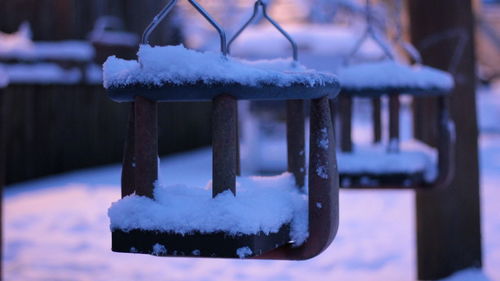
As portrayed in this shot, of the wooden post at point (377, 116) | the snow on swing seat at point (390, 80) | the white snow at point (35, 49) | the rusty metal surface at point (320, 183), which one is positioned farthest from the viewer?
the white snow at point (35, 49)

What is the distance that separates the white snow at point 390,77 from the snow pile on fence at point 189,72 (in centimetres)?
102

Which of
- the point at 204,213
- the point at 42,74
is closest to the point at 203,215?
the point at 204,213

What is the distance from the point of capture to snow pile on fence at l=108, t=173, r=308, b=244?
4.26 feet

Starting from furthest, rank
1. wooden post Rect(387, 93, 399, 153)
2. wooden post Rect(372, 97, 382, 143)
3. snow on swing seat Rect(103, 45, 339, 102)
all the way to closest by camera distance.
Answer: wooden post Rect(372, 97, 382, 143)
wooden post Rect(387, 93, 399, 153)
snow on swing seat Rect(103, 45, 339, 102)

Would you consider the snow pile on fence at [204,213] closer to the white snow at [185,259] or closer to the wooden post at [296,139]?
the wooden post at [296,139]

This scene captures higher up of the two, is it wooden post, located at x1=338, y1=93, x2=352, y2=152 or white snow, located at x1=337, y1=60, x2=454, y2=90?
white snow, located at x1=337, y1=60, x2=454, y2=90

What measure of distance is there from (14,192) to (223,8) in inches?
462

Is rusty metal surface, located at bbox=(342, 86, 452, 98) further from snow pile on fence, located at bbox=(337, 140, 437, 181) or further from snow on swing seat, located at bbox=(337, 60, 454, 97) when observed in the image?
snow pile on fence, located at bbox=(337, 140, 437, 181)

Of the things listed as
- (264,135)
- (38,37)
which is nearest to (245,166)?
(264,135)

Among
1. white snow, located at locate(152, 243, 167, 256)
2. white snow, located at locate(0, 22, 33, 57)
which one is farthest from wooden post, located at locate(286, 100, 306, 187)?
white snow, located at locate(0, 22, 33, 57)

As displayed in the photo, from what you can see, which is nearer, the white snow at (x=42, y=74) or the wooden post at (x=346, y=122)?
the wooden post at (x=346, y=122)

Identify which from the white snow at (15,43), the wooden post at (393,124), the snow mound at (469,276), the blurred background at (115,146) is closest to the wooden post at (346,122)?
the wooden post at (393,124)

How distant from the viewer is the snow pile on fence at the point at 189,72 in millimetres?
1258

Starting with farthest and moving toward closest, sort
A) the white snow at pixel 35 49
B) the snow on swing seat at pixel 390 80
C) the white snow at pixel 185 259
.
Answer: the white snow at pixel 35 49
the white snow at pixel 185 259
the snow on swing seat at pixel 390 80
